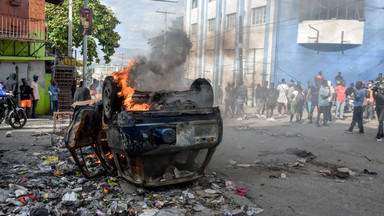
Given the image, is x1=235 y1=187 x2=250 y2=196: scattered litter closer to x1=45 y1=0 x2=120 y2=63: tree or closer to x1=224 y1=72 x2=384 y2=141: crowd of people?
x1=224 y1=72 x2=384 y2=141: crowd of people

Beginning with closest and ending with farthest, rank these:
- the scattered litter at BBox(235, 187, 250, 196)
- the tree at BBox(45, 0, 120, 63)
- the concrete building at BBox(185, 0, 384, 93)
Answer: the scattered litter at BBox(235, 187, 250, 196) → the concrete building at BBox(185, 0, 384, 93) → the tree at BBox(45, 0, 120, 63)

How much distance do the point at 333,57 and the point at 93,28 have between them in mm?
16684

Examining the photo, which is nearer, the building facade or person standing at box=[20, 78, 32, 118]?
person standing at box=[20, 78, 32, 118]

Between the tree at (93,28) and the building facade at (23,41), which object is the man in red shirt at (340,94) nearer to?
the building facade at (23,41)

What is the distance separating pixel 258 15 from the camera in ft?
43.7

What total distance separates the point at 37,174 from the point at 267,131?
23.4ft

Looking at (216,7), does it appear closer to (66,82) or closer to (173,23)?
(173,23)

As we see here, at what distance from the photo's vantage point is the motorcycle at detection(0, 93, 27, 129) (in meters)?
9.14

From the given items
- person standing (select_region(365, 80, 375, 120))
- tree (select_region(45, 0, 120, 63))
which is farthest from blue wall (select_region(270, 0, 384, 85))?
tree (select_region(45, 0, 120, 63))

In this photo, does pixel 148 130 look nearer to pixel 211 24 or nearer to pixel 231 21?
pixel 211 24

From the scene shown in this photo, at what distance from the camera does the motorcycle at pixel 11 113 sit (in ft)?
30.0

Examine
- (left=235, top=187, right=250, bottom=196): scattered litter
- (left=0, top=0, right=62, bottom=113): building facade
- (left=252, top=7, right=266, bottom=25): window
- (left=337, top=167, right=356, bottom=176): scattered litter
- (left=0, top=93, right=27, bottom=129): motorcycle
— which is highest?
(left=252, top=7, right=266, bottom=25): window

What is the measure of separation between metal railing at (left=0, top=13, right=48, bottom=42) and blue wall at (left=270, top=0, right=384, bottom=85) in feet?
42.9

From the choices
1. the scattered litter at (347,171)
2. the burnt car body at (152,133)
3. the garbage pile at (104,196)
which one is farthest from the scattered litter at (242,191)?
the scattered litter at (347,171)
